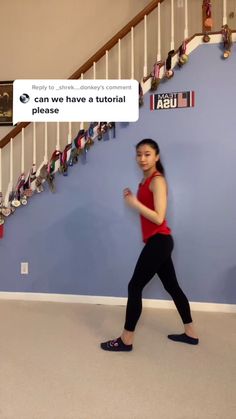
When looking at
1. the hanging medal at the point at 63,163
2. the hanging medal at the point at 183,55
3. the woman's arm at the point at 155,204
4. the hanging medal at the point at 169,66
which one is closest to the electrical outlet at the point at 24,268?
the hanging medal at the point at 63,163

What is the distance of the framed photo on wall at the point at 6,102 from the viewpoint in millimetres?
3916

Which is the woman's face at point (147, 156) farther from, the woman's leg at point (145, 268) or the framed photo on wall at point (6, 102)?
the framed photo on wall at point (6, 102)

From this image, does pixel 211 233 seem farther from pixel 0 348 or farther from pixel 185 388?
pixel 0 348

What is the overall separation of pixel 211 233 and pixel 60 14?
2774 millimetres

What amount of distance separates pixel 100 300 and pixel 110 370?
1.15 m

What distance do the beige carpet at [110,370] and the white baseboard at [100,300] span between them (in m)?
0.13

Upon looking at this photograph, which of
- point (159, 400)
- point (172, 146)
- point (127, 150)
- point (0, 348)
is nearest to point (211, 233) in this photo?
A: point (172, 146)

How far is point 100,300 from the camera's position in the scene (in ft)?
9.86

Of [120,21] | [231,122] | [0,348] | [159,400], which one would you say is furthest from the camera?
[120,21]

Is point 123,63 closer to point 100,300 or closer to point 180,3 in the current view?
point 180,3

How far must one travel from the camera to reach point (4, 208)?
10.2 feet

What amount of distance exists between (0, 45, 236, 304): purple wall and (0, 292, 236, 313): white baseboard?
0.04 meters

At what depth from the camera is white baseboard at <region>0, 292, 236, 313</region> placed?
2.83 meters

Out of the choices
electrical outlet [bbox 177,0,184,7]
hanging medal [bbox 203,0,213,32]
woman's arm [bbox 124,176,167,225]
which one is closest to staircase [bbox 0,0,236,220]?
electrical outlet [bbox 177,0,184,7]
